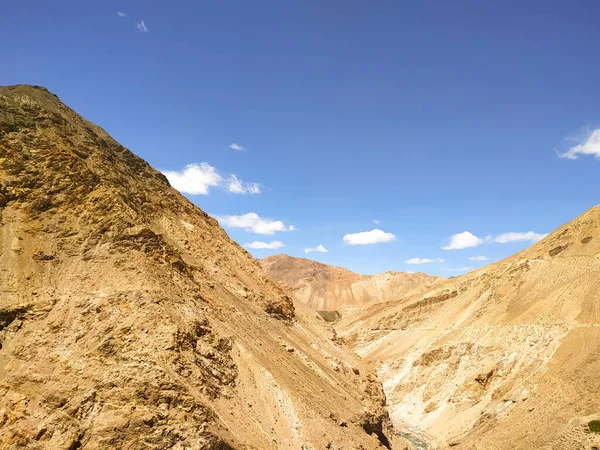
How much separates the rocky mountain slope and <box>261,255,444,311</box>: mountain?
121m

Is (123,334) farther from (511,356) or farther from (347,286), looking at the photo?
(347,286)

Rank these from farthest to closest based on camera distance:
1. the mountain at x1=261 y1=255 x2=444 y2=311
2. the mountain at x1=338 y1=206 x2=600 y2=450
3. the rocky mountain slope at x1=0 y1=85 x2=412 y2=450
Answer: the mountain at x1=261 y1=255 x2=444 y2=311 < the mountain at x1=338 y1=206 x2=600 y2=450 < the rocky mountain slope at x1=0 y1=85 x2=412 y2=450

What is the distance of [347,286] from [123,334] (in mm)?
142904

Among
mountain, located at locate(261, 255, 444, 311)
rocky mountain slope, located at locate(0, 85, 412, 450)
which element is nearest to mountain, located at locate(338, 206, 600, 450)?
rocky mountain slope, located at locate(0, 85, 412, 450)

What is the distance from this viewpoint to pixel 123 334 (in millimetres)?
14414

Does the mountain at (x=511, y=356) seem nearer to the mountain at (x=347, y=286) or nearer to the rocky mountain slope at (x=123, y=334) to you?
the rocky mountain slope at (x=123, y=334)

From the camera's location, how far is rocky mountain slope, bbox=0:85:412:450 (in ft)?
41.7

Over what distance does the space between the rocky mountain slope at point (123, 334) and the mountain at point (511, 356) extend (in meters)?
12.0

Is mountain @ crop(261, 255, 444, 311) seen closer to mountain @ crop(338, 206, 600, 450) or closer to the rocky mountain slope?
mountain @ crop(338, 206, 600, 450)

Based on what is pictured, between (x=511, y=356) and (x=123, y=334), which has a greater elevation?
(x=123, y=334)

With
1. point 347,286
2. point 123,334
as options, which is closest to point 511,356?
point 123,334

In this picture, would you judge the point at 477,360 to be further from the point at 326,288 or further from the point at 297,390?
the point at 326,288

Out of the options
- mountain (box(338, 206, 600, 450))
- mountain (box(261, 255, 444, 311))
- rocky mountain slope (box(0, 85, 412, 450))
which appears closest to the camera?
rocky mountain slope (box(0, 85, 412, 450))

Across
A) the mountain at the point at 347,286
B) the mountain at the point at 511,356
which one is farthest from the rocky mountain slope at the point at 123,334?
the mountain at the point at 347,286
